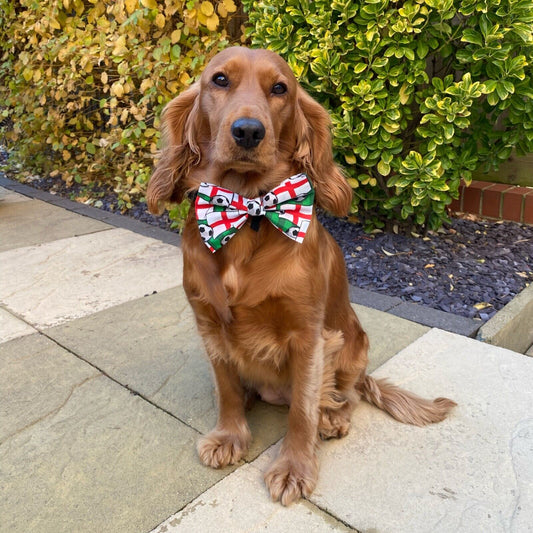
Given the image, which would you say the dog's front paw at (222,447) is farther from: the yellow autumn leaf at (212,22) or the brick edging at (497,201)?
the brick edging at (497,201)

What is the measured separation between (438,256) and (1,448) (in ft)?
9.42

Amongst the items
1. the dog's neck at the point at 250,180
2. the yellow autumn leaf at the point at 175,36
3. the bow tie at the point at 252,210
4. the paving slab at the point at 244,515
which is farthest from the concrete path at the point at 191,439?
the yellow autumn leaf at the point at 175,36

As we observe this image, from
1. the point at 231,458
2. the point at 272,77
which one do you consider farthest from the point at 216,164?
the point at 231,458

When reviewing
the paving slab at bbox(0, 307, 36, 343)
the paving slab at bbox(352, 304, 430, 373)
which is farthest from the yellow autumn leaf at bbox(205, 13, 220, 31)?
the paving slab at bbox(0, 307, 36, 343)

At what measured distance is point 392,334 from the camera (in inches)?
107

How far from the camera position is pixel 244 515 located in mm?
1598

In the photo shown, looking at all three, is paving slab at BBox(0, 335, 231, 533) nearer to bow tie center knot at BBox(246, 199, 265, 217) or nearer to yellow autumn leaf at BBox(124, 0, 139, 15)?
bow tie center knot at BBox(246, 199, 265, 217)

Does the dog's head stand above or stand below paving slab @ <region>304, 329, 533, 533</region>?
above

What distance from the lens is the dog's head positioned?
5.06 feet

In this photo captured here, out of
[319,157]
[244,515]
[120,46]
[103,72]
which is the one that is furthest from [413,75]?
[103,72]

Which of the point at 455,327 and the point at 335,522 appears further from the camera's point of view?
the point at 455,327

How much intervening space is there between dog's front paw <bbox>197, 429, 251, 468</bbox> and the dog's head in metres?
0.87

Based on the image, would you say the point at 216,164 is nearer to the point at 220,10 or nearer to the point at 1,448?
the point at 1,448

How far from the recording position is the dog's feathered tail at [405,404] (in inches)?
78.4
